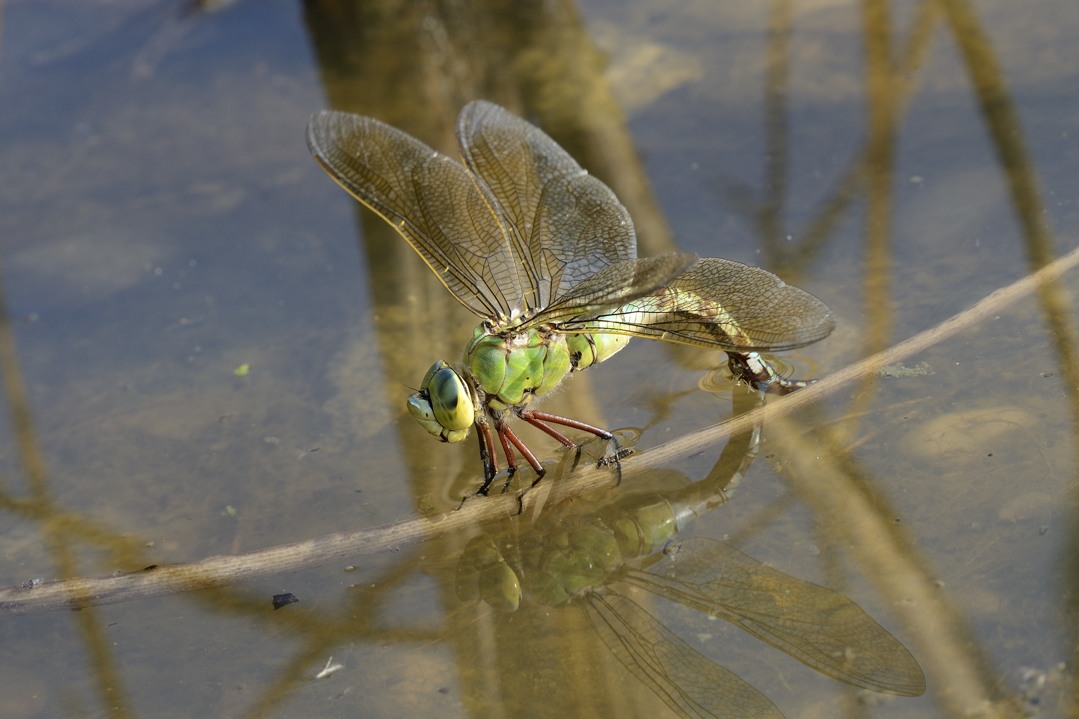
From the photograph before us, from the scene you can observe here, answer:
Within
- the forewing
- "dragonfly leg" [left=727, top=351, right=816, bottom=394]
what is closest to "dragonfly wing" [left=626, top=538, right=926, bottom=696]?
"dragonfly leg" [left=727, top=351, right=816, bottom=394]

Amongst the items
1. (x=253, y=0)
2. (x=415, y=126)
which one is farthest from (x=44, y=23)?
(x=415, y=126)

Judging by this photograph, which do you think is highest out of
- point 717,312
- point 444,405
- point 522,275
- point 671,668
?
point 522,275

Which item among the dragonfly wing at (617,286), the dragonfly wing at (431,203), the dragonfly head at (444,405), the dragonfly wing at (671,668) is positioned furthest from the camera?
the dragonfly wing at (431,203)

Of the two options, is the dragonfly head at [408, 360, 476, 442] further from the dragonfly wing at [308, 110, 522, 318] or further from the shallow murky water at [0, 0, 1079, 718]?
the dragonfly wing at [308, 110, 522, 318]

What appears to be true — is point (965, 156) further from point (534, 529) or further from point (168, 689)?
point (168, 689)

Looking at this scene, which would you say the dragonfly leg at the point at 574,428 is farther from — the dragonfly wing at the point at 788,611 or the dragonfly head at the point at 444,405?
the dragonfly wing at the point at 788,611

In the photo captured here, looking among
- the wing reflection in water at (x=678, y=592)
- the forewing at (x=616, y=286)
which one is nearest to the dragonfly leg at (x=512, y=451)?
the wing reflection in water at (x=678, y=592)

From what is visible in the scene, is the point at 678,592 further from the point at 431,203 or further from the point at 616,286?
the point at 431,203

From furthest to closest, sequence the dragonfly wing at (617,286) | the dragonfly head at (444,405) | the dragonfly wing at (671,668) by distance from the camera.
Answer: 1. the dragonfly head at (444,405)
2. the dragonfly wing at (617,286)
3. the dragonfly wing at (671,668)

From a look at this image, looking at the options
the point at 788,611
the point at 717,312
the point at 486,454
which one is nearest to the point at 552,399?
the point at 486,454
